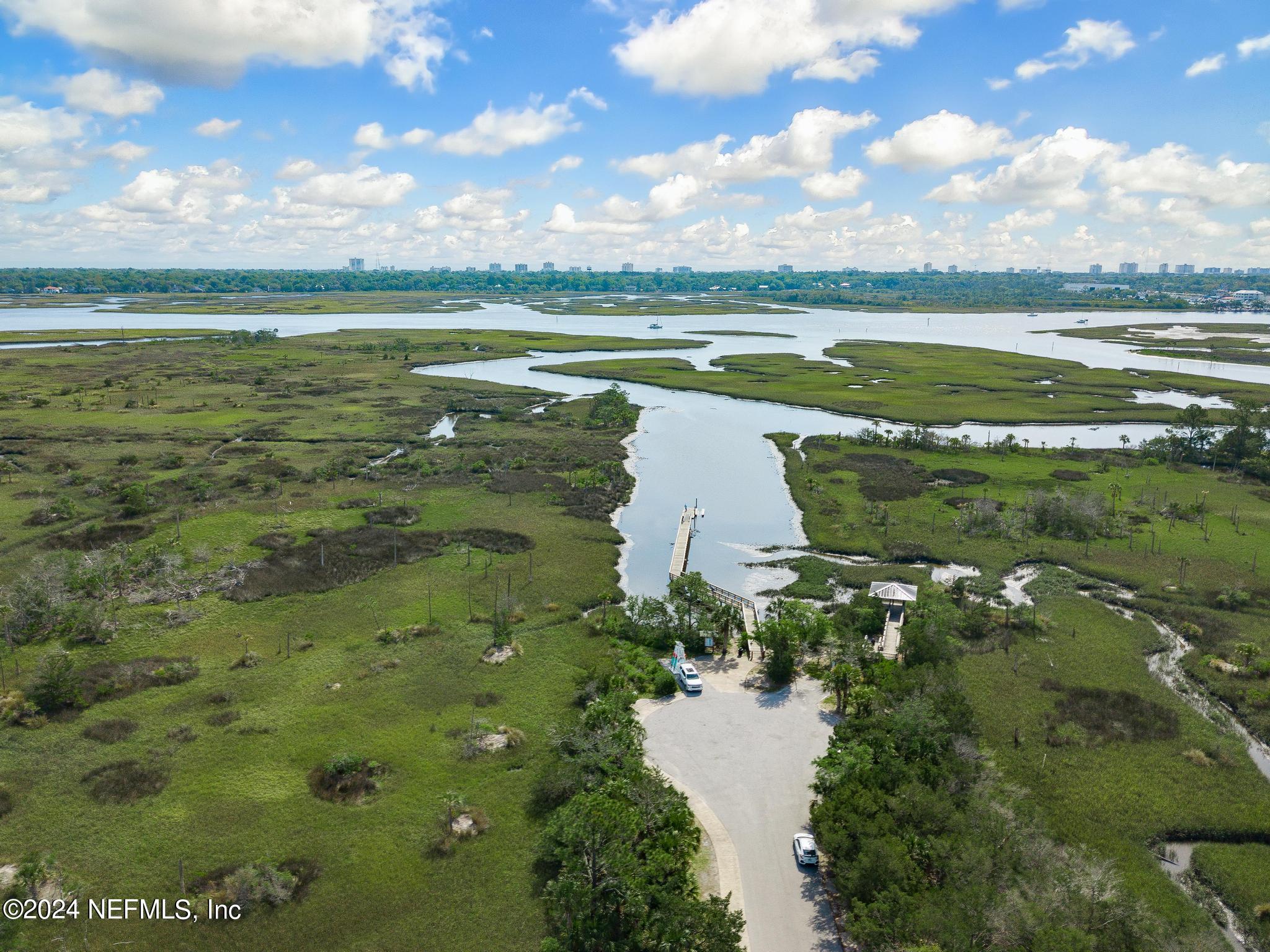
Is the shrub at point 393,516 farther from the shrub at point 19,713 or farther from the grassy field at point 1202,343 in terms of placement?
the grassy field at point 1202,343

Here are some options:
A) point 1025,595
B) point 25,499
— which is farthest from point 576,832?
point 25,499

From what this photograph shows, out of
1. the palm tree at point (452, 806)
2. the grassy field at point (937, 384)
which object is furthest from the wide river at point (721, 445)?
the palm tree at point (452, 806)

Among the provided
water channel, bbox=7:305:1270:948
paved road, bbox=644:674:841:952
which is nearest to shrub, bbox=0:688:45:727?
paved road, bbox=644:674:841:952

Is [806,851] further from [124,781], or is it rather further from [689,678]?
[124,781]

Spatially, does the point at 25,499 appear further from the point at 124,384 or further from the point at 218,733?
the point at 124,384

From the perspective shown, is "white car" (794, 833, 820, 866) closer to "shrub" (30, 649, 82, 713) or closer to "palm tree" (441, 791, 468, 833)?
"palm tree" (441, 791, 468, 833)

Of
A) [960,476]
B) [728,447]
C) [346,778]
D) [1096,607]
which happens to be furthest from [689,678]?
[728,447]
